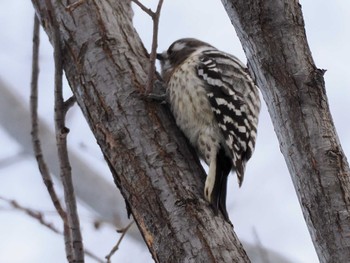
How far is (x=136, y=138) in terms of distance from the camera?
2.87m

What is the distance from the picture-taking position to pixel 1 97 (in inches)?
279

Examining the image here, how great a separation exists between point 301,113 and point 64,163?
1.15m

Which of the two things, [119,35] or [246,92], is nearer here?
[119,35]

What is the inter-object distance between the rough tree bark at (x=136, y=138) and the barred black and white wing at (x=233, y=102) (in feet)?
1.40

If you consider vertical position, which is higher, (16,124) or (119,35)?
(119,35)

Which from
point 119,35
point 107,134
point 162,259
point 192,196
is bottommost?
point 162,259

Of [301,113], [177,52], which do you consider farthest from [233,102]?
[301,113]

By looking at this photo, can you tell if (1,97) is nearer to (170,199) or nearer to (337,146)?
(170,199)

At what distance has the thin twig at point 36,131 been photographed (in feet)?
9.62

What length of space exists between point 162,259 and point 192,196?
0.86 feet

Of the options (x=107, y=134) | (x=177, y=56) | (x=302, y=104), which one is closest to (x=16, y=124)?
(x=177, y=56)

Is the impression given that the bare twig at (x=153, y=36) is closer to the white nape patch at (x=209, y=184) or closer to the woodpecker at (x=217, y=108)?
the woodpecker at (x=217, y=108)

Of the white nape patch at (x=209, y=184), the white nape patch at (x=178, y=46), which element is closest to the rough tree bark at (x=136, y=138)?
the white nape patch at (x=209, y=184)

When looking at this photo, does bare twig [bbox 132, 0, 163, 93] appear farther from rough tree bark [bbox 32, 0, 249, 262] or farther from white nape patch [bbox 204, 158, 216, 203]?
white nape patch [bbox 204, 158, 216, 203]
